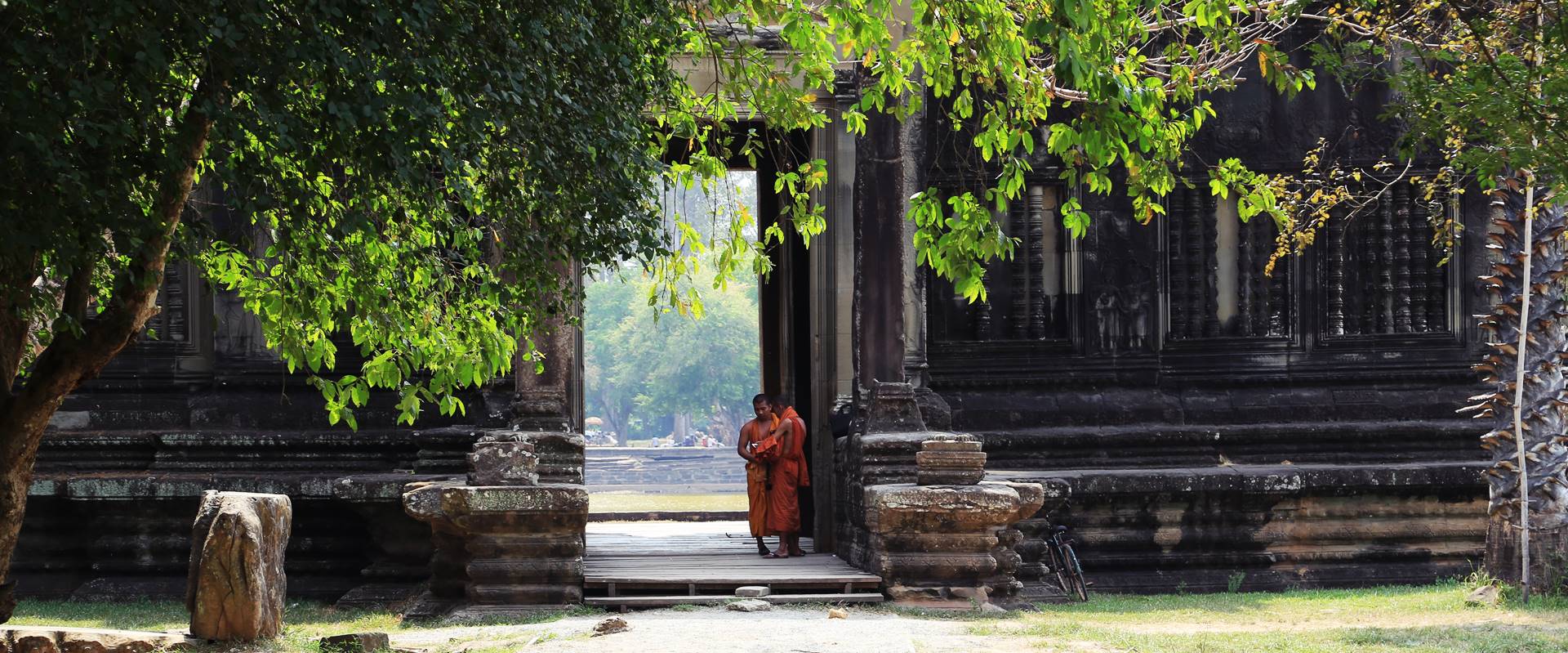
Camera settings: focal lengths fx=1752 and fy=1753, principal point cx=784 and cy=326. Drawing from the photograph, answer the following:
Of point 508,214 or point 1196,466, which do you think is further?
point 1196,466

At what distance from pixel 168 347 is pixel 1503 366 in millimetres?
8466

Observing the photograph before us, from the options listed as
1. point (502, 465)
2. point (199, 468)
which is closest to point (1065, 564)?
point (502, 465)

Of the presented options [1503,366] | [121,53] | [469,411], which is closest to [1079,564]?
[1503,366]

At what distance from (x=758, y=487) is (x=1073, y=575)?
7.10 ft

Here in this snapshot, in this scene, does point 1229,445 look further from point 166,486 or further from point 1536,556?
point 166,486

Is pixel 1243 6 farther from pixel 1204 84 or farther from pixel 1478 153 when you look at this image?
pixel 1204 84

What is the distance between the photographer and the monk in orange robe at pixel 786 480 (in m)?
11.4

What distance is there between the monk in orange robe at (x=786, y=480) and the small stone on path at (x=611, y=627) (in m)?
2.84

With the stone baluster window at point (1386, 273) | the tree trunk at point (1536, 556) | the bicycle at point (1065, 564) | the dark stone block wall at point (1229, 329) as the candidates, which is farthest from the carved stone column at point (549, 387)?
the tree trunk at point (1536, 556)

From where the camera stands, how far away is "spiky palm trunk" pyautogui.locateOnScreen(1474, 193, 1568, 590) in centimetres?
969

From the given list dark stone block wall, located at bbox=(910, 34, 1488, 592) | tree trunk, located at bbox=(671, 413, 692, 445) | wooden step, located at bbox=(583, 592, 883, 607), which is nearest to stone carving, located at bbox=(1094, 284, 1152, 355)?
dark stone block wall, located at bbox=(910, 34, 1488, 592)

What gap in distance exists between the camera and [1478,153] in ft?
20.3

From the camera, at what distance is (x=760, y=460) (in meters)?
11.6

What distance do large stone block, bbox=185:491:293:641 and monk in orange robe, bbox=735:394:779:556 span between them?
4260mm
